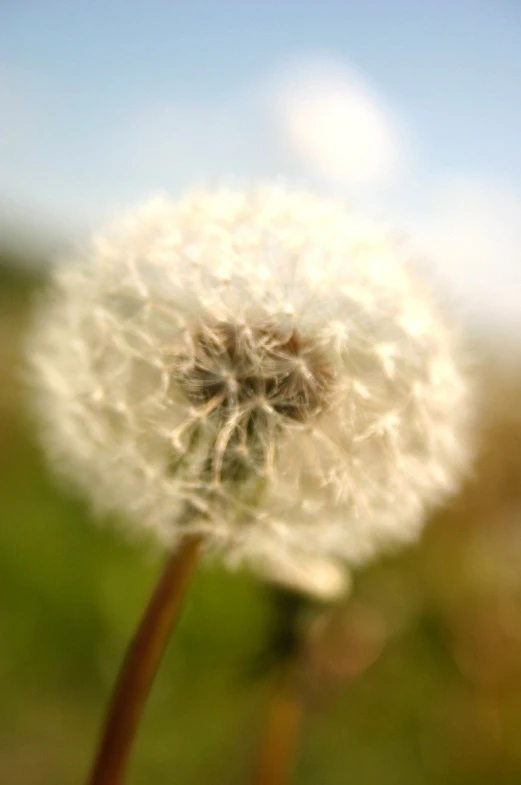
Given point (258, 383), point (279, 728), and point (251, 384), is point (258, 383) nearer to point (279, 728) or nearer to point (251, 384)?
point (251, 384)

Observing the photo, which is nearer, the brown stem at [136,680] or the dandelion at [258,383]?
the brown stem at [136,680]

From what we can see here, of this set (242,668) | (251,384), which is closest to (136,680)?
(251,384)

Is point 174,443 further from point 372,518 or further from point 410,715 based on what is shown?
point 410,715

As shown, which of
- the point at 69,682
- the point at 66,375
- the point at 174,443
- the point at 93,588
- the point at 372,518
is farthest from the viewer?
the point at 93,588

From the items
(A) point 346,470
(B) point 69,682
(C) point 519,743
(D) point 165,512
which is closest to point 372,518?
(A) point 346,470

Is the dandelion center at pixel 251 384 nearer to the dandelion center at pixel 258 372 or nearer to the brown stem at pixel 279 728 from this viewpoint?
the dandelion center at pixel 258 372

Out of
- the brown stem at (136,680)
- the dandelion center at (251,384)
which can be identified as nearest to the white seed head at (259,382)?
the dandelion center at (251,384)
